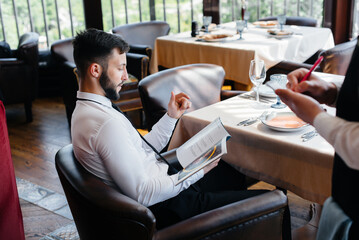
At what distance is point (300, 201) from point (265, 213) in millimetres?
1187

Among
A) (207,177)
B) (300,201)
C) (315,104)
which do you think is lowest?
(300,201)

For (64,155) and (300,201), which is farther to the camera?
(300,201)

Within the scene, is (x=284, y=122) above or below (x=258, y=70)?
below

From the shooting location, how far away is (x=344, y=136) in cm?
98

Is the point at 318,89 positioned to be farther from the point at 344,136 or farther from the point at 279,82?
the point at 279,82

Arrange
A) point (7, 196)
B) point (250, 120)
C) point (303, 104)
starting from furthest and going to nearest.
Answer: point (250, 120) → point (7, 196) → point (303, 104)

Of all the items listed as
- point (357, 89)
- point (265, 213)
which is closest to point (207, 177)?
point (265, 213)

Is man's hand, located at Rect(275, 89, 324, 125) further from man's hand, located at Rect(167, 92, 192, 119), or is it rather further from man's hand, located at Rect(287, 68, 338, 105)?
man's hand, located at Rect(167, 92, 192, 119)

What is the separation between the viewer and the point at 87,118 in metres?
1.47

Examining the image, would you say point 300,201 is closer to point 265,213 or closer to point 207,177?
point 207,177

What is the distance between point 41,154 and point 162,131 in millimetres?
1795

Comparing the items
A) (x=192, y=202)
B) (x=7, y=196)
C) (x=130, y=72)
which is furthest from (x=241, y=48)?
(x=7, y=196)

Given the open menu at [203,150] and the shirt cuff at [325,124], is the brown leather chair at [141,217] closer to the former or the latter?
the open menu at [203,150]

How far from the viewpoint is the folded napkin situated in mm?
1049
